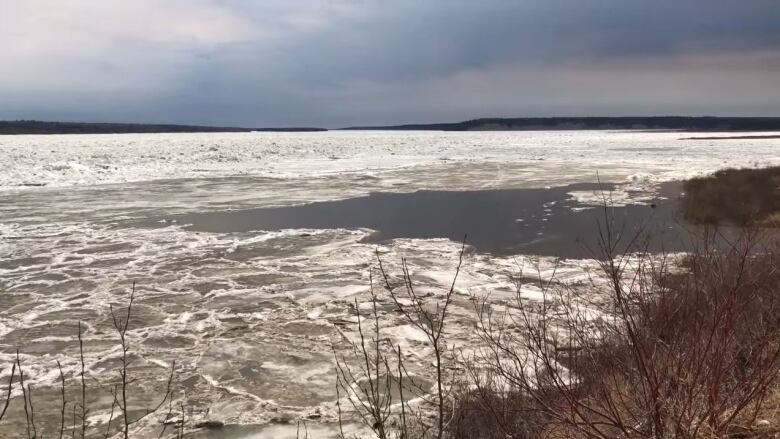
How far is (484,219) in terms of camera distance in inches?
496

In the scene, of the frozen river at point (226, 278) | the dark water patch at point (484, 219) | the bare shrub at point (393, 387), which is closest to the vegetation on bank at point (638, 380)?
the bare shrub at point (393, 387)

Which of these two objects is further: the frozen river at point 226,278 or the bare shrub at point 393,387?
the frozen river at point 226,278

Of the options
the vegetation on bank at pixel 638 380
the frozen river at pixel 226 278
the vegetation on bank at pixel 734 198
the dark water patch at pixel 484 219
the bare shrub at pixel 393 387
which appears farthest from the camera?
the vegetation on bank at pixel 734 198

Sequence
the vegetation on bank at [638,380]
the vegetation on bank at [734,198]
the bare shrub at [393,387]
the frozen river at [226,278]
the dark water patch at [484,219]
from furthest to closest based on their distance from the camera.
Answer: the vegetation on bank at [734,198]
the dark water patch at [484,219]
the frozen river at [226,278]
the bare shrub at [393,387]
the vegetation on bank at [638,380]

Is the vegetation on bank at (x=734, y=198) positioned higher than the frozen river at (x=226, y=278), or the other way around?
the vegetation on bank at (x=734, y=198)

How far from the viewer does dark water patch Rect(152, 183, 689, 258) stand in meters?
10.1

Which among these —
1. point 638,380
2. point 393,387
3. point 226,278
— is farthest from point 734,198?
point 638,380

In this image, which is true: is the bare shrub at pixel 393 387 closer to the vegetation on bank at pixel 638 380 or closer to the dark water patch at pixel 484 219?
the vegetation on bank at pixel 638 380

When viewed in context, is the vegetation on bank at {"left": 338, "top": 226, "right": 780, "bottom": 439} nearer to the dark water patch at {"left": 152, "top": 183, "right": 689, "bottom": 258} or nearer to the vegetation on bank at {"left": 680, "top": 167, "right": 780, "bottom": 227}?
the dark water patch at {"left": 152, "top": 183, "right": 689, "bottom": 258}

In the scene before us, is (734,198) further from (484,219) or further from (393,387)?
(393,387)

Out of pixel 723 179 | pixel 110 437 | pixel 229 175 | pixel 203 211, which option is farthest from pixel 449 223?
pixel 229 175

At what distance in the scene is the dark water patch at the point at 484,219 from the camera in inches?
399

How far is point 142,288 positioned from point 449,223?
21.9ft

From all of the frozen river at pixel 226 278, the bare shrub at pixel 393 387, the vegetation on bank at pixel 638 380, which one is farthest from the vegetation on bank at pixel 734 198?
the bare shrub at pixel 393 387
